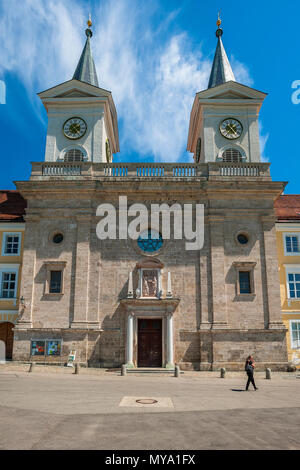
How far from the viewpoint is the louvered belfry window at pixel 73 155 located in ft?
102

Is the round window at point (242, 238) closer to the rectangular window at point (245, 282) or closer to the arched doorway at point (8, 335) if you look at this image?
the rectangular window at point (245, 282)

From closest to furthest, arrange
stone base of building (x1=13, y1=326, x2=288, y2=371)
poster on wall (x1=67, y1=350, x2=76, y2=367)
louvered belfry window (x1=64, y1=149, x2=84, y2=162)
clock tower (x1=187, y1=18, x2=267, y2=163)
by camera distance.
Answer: poster on wall (x1=67, y1=350, x2=76, y2=367)
stone base of building (x1=13, y1=326, x2=288, y2=371)
louvered belfry window (x1=64, y1=149, x2=84, y2=162)
clock tower (x1=187, y1=18, x2=267, y2=163)

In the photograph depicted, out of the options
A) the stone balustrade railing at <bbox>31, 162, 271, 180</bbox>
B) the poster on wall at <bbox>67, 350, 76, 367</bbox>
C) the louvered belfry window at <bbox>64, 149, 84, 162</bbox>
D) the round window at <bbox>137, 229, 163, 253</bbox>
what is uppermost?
the louvered belfry window at <bbox>64, 149, 84, 162</bbox>

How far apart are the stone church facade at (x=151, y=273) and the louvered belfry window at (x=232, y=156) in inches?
23.9

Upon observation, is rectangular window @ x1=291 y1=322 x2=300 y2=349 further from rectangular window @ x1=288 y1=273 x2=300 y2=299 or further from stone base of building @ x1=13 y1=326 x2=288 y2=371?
rectangular window @ x1=288 y1=273 x2=300 y2=299

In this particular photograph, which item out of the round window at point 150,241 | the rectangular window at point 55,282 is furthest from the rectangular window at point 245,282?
the rectangular window at point 55,282

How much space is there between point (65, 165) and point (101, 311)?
10794 millimetres

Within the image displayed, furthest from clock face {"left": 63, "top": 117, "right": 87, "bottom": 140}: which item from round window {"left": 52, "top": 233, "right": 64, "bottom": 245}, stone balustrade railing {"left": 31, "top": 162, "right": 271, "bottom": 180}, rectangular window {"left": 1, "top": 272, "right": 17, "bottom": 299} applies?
rectangular window {"left": 1, "top": 272, "right": 17, "bottom": 299}

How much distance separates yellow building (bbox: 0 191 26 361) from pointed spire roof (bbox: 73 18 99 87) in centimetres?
1277

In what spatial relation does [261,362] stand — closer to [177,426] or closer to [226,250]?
[226,250]

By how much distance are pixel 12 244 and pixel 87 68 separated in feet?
54.9

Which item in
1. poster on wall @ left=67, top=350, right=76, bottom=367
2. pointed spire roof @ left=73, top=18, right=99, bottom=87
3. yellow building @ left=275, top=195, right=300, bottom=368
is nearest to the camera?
poster on wall @ left=67, top=350, right=76, bottom=367

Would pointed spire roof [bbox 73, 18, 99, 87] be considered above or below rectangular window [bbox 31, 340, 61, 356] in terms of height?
above

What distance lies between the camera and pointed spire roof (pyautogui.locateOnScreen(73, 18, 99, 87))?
34406 millimetres
